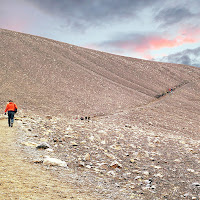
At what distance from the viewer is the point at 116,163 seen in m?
7.75

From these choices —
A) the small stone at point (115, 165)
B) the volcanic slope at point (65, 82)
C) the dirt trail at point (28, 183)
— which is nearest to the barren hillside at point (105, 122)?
the small stone at point (115, 165)

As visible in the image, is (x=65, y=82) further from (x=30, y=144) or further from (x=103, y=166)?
(x=103, y=166)

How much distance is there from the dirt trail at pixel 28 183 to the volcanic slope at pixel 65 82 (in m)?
17.7

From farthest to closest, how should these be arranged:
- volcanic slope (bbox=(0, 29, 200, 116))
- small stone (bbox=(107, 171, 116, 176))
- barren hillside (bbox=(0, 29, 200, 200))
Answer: volcanic slope (bbox=(0, 29, 200, 116))
small stone (bbox=(107, 171, 116, 176))
barren hillside (bbox=(0, 29, 200, 200))

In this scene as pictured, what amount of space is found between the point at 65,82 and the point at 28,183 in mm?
31452

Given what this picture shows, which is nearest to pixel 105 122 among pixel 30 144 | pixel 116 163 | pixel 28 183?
pixel 30 144

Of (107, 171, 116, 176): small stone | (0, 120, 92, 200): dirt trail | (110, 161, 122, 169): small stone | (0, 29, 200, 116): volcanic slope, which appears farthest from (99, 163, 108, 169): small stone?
(0, 29, 200, 116): volcanic slope

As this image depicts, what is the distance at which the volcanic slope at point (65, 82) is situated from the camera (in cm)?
2765

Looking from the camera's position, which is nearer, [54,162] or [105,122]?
[54,162]

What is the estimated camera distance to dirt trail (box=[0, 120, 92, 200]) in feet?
15.9

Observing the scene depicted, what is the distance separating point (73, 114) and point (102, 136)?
13.1 metres

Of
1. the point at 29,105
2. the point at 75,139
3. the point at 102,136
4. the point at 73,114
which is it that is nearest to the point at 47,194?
the point at 75,139

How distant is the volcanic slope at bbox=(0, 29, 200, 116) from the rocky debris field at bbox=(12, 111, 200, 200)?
557 inches

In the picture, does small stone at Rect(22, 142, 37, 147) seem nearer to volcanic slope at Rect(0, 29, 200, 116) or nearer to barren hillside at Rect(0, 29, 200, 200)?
barren hillside at Rect(0, 29, 200, 200)
